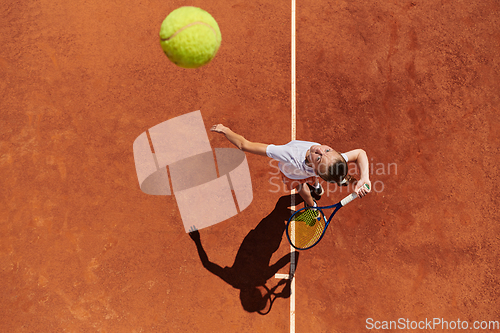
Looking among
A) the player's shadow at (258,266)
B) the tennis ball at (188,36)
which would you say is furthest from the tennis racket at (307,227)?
the tennis ball at (188,36)

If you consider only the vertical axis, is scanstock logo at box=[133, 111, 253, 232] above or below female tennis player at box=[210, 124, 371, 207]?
below

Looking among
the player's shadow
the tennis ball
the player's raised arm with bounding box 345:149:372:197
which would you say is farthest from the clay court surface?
the tennis ball

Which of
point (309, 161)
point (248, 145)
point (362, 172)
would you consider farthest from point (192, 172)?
point (362, 172)

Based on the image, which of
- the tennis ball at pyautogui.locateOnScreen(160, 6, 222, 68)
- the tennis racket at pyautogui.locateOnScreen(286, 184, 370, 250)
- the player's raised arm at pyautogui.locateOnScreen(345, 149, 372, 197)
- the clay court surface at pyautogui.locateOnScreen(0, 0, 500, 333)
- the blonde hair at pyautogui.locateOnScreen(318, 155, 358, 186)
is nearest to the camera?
the blonde hair at pyautogui.locateOnScreen(318, 155, 358, 186)

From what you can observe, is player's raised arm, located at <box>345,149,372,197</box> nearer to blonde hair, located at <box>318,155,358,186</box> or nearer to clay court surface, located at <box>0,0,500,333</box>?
blonde hair, located at <box>318,155,358,186</box>

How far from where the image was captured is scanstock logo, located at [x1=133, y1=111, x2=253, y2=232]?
4.57 metres

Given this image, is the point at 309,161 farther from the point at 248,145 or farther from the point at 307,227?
the point at 307,227

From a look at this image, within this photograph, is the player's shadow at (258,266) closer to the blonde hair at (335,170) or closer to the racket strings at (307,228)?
the racket strings at (307,228)

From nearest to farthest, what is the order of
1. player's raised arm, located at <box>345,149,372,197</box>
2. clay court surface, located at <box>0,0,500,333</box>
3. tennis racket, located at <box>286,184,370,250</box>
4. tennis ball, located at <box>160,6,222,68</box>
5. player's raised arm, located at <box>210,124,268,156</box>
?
tennis ball, located at <box>160,6,222,68</box>, player's raised arm, located at <box>345,149,372,197</box>, player's raised arm, located at <box>210,124,268,156</box>, tennis racket, located at <box>286,184,370,250</box>, clay court surface, located at <box>0,0,500,333</box>

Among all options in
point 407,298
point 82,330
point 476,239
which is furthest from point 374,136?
point 82,330

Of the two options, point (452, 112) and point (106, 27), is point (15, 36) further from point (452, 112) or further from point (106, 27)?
point (452, 112)

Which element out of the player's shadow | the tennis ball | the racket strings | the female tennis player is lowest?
the player's shadow

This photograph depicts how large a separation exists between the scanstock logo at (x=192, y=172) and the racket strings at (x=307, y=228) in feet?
2.66

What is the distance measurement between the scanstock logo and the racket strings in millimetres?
810
